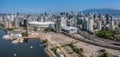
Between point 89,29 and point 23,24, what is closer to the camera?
point 89,29

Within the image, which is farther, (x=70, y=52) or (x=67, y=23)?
(x=67, y=23)

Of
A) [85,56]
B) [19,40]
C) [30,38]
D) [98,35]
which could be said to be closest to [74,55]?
[85,56]

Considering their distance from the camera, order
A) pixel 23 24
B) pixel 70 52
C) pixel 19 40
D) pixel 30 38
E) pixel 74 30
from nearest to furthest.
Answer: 1. pixel 70 52
2. pixel 19 40
3. pixel 30 38
4. pixel 74 30
5. pixel 23 24

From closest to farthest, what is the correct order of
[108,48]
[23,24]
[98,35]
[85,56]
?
[85,56] < [108,48] < [98,35] < [23,24]

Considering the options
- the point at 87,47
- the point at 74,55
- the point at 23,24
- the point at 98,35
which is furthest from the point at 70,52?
the point at 23,24

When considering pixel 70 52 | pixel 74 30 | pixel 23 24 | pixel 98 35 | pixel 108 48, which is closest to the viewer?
pixel 70 52

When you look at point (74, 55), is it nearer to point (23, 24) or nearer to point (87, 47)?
point (87, 47)

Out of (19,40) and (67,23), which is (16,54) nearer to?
(19,40)

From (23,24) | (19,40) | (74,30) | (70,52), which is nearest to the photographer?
(70,52)
